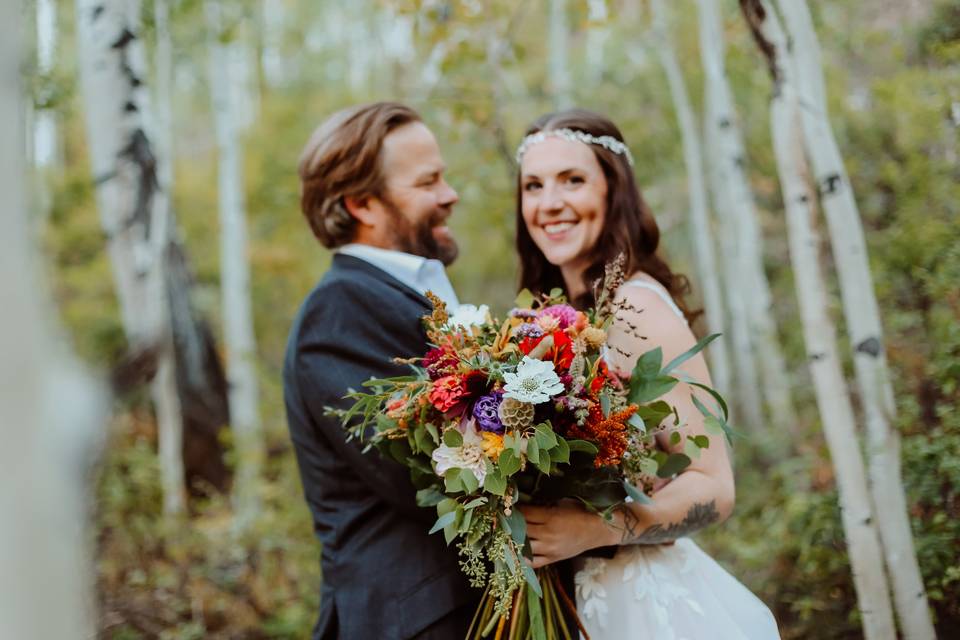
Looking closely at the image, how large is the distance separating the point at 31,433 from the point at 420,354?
1.49 meters

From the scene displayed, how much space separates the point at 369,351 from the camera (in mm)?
2209

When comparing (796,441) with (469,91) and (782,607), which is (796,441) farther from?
(469,91)

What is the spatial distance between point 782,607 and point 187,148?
23.1 metres

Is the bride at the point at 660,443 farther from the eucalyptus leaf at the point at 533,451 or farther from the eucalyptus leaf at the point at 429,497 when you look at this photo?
the eucalyptus leaf at the point at 533,451

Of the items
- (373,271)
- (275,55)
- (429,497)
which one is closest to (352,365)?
(373,271)

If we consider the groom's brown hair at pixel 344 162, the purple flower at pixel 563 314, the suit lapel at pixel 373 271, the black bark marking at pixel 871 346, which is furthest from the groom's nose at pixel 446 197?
the black bark marking at pixel 871 346

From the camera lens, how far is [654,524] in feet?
6.88

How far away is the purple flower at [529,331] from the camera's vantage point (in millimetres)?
1812

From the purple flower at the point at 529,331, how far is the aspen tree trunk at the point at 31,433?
1.14 metres

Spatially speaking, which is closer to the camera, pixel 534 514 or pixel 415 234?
pixel 534 514

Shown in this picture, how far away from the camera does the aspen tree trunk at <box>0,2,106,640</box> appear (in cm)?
75

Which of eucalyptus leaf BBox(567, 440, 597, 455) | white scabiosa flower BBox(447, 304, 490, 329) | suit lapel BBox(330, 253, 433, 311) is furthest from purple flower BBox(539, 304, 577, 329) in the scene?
suit lapel BBox(330, 253, 433, 311)

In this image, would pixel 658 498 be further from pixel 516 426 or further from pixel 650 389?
pixel 516 426

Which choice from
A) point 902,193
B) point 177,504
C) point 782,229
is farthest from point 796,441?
point 782,229
